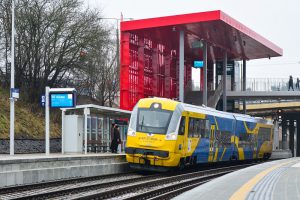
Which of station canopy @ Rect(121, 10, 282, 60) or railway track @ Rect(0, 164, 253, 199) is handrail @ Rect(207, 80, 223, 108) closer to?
station canopy @ Rect(121, 10, 282, 60)

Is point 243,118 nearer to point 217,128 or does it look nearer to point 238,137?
point 238,137

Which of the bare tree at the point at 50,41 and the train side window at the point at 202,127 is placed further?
the bare tree at the point at 50,41

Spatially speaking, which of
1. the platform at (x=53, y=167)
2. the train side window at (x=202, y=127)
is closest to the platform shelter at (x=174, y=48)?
the train side window at (x=202, y=127)

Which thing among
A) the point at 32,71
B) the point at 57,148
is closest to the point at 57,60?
the point at 32,71

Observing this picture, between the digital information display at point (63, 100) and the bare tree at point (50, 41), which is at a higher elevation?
the bare tree at point (50, 41)

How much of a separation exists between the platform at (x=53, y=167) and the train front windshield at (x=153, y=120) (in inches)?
79.4

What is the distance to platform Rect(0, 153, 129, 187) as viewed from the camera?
17.0 m

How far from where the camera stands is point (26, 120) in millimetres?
37094

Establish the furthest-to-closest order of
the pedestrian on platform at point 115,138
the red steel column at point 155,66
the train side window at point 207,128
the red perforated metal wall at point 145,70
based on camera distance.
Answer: the red steel column at point 155,66
the red perforated metal wall at point 145,70
the pedestrian on platform at point 115,138
the train side window at point 207,128

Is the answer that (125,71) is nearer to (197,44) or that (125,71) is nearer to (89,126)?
(197,44)

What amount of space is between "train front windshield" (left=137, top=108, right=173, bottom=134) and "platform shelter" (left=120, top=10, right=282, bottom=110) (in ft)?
54.3

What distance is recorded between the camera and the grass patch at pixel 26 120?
3458 cm

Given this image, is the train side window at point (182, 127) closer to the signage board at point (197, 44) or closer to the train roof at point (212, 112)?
the train roof at point (212, 112)

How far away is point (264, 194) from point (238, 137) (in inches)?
827
